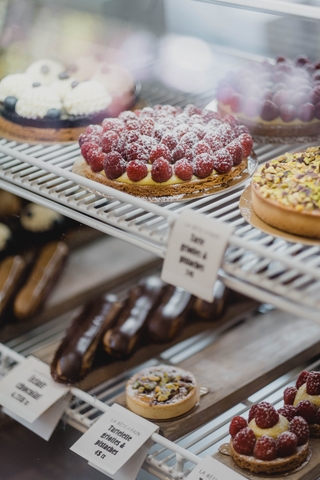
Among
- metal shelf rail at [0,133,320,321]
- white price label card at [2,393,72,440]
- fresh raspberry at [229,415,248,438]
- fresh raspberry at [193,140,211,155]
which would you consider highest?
fresh raspberry at [193,140,211,155]

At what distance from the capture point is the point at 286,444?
1454mm

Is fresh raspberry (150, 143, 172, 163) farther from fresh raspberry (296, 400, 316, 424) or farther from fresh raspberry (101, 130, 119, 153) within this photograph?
fresh raspberry (296, 400, 316, 424)

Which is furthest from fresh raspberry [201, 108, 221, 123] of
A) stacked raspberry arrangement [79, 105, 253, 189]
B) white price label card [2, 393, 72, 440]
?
white price label card [2, 393, 72, 440]

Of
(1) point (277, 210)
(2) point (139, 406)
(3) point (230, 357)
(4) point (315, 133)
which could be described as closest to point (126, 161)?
(1) point (277, 210)

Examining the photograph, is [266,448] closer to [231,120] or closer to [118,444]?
[118,444]

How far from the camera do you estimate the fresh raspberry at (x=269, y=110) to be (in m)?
1.70

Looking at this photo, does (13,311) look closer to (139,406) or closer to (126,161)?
(139,406)

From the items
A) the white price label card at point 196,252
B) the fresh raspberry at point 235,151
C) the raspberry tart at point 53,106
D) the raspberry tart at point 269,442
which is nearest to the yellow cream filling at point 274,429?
the raspberry tart at point 269,442

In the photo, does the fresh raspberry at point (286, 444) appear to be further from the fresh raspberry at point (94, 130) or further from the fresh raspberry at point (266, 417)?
the fresh raspberry at point (94, 130)

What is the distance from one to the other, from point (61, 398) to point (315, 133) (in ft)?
3.11

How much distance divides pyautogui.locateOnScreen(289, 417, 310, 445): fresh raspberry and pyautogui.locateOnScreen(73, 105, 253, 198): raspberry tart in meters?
0.54

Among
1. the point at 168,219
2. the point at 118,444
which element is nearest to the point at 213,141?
the point at 168,219

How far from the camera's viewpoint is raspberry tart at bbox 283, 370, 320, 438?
1568 mm

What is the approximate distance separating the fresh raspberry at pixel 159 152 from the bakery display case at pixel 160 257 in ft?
0.33
